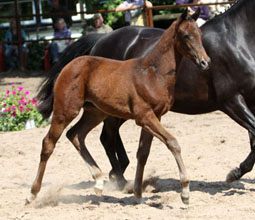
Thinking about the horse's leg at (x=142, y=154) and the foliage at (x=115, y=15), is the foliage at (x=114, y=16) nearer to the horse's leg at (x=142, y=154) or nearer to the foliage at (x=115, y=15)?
the foliage at (x=115, y=15)

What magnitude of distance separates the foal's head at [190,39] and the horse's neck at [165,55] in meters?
0.11

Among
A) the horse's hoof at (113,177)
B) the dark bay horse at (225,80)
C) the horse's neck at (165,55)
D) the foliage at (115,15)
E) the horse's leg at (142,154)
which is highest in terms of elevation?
the horse's neck at (165,55)

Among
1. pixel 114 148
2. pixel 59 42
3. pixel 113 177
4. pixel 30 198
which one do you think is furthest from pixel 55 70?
pixel 59 42

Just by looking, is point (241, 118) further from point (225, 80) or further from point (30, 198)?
point (30, 198)

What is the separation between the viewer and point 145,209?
4512 millimetres

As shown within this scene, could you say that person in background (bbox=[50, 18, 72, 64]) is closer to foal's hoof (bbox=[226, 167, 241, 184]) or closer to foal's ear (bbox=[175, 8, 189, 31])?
foal's hoof (bbox=[226, 167, 241, 184])

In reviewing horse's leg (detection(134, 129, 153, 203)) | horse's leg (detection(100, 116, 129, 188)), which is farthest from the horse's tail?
horse's leg (detection(134, 129, 153, 203))

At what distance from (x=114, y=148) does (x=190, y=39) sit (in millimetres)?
1939

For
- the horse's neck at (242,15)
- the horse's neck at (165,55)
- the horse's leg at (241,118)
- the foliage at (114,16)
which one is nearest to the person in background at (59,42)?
the foliage at (114,16)

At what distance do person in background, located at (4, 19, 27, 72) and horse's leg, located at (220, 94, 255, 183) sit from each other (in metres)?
9.19

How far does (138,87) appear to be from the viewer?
4.40m

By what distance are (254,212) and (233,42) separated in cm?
176

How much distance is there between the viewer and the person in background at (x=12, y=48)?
1350 centimetres

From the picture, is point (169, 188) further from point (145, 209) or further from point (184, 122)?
point (184, 122)
